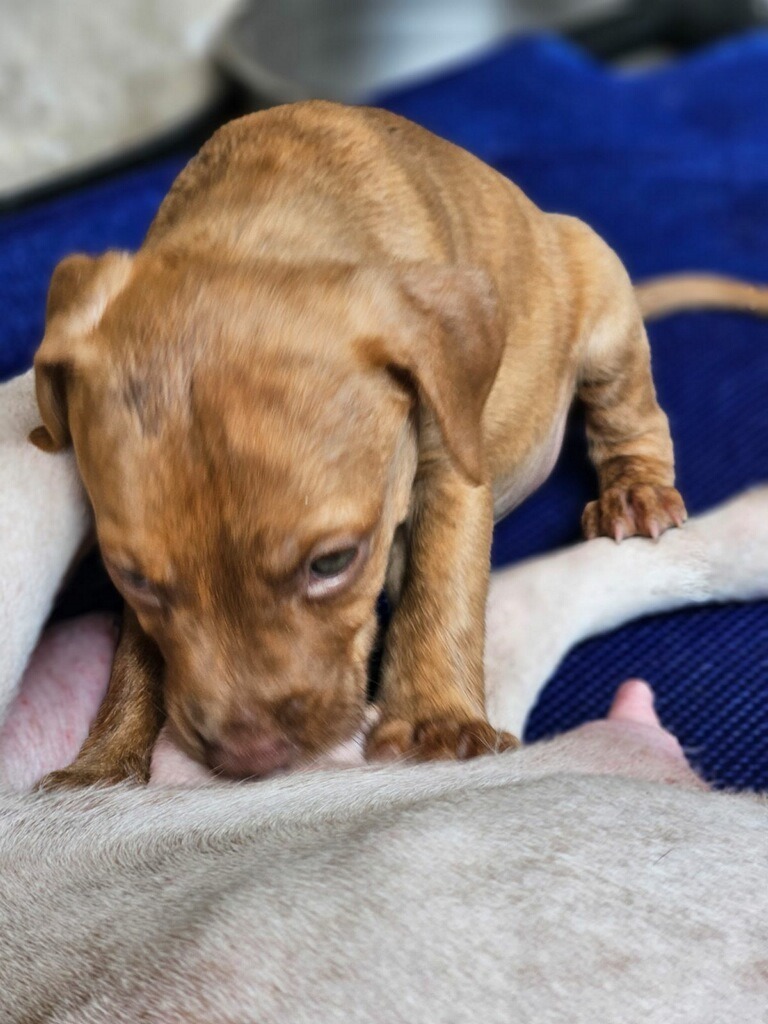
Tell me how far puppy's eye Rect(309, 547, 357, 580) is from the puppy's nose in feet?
0.77

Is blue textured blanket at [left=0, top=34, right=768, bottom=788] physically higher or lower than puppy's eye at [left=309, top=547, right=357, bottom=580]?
lower

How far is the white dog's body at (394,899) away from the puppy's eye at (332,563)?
0.96ft

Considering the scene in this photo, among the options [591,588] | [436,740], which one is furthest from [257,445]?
[591,588]

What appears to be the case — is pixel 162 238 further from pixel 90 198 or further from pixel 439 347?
pixel 90 198

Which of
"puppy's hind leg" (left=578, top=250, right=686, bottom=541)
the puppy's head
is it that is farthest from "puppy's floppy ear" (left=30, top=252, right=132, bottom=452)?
"puppy's hind leg" (left=578, top=250, right=686, bottom=541)

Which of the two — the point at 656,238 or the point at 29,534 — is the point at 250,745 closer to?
the point at 29,534

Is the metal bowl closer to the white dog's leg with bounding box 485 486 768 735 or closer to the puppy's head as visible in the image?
the white dog's leg with bounding box 485 486 768 735

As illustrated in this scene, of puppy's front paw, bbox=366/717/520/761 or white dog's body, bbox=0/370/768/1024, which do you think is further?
puppy's front paw, bbox=366/717/520/761

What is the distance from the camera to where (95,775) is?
1.85 metres

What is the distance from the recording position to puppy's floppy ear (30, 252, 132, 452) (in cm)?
179

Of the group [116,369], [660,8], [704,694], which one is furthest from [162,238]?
[660,8]

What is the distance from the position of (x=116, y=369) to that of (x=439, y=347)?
0.49 meters

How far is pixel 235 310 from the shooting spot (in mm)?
1679

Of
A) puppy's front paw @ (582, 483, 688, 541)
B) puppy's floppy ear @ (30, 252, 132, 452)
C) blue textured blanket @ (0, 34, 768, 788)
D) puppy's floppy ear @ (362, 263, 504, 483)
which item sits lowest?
blue textured blanket @ (0, 34, 768, 788)
